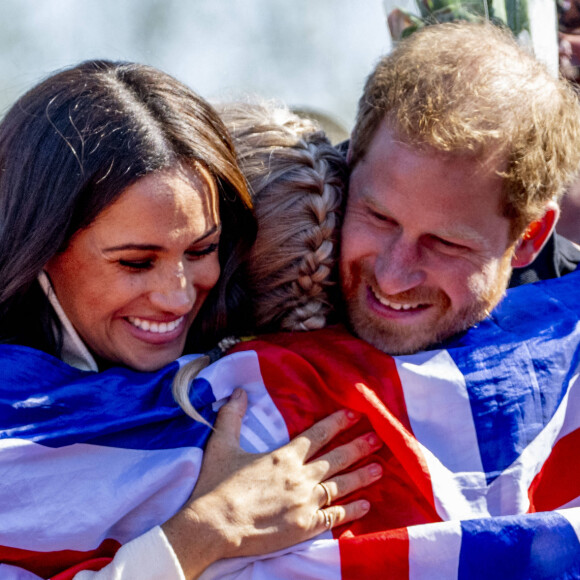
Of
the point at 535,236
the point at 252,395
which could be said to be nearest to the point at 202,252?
the point at 252,395

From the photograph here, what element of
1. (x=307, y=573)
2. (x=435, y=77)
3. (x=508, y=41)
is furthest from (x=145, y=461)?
(x=508, y=41)

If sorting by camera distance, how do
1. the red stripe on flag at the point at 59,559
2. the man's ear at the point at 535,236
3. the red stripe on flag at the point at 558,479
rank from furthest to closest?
the man's ear at the point at 535,236 < the red stripe on flag at the point at 558,479 < the red stripe on flag at the point at 59,559

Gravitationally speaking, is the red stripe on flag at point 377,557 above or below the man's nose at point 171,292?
below

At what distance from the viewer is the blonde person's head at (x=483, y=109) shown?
6.38 ft

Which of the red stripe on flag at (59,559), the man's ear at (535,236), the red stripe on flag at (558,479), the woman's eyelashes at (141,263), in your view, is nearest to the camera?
the red stripe on flag at (59,559)

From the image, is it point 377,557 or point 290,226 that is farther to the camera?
point 290,226

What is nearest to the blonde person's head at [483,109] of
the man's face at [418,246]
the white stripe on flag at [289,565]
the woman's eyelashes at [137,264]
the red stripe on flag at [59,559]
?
the man's face at [418,246]

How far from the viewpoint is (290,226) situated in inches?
79.8

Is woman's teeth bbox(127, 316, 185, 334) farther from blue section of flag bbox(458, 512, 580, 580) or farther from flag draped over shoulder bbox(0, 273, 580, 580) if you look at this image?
blue section of flag bbox(458, 512, 580, 580)

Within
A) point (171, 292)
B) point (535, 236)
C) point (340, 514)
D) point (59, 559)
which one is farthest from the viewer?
point (535, 236)

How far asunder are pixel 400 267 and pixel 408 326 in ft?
0.56

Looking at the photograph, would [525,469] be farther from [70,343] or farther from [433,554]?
[70,343]

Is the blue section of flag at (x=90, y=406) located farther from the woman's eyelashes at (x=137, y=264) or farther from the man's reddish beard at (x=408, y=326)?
the man's reddish beard at (x=408, y=326)

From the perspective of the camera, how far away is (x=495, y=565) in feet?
5.55
